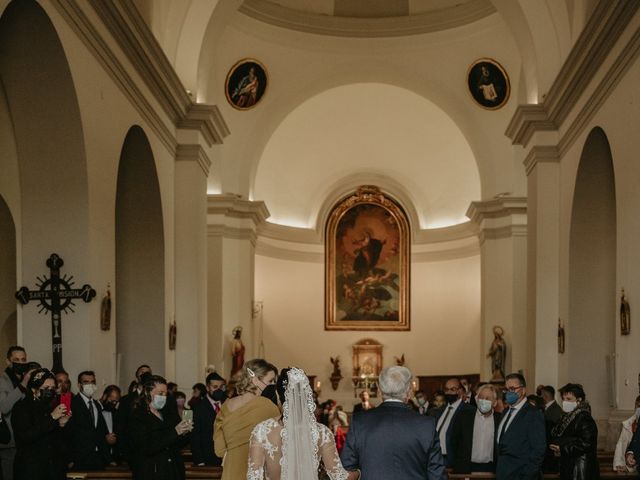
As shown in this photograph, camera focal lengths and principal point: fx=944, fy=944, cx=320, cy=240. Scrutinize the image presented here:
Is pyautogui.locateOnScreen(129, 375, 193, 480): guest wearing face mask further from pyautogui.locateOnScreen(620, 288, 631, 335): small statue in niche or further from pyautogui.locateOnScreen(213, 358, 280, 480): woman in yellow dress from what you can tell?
pyautogui.locateOnScreen(620, 288, 631, 335): small statue in niche

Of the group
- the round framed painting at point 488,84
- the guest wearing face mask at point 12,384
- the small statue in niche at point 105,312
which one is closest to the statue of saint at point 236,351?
the round framed painting at point 488,84

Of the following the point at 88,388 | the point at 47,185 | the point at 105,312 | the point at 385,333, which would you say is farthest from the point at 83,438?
the point at 385,333

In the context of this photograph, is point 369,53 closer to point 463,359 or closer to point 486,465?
point 463,359

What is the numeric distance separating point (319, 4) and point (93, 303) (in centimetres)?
1460

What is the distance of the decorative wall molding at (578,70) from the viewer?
35.7 feet

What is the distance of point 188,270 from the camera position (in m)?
15.5

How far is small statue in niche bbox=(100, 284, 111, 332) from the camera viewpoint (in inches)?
422

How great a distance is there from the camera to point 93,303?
10375 mm

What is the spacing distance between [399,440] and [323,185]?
2419 cm

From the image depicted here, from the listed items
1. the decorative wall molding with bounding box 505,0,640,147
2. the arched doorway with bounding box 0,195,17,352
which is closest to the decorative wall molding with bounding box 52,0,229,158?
the arched doorway with bounding box 0,195,17,352

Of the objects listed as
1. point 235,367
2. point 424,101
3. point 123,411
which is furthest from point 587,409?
point 424,101

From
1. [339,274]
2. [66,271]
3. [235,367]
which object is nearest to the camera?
[66,271]

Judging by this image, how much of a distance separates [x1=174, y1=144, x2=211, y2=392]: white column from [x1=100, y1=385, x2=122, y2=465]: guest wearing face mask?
209 inches

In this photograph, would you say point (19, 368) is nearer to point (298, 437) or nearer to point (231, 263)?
point (298, 437)
